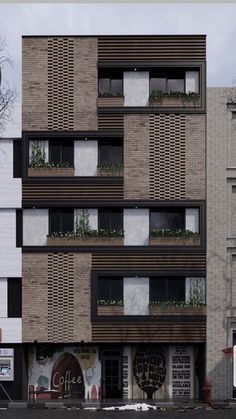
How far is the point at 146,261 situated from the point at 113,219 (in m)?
2.76

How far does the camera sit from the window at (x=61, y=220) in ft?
157

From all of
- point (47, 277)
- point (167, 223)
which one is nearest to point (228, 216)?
point (167, 223)

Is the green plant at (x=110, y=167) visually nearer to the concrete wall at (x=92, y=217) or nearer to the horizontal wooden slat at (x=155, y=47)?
the concrete wall at (x=92, y=217)

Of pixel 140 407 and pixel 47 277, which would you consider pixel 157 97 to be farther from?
pixel 140 407

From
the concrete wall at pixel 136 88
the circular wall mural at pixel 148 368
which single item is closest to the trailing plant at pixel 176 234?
the circular wall mural at pixel 148 368

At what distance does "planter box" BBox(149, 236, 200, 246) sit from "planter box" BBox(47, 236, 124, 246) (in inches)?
67.3

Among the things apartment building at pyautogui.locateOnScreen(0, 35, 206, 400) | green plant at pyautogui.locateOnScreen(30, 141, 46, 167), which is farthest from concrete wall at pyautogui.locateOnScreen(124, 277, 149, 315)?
green plant at pyautogui.locateOnScreen(30, 141, 46, 167)

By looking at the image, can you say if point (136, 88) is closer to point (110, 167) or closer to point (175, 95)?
point (175, 95)

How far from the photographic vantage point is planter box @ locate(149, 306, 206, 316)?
46.9 meters

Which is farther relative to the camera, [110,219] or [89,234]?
[110,219]

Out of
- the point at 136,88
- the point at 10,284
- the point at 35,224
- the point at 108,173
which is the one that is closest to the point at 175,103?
the point at 136,88

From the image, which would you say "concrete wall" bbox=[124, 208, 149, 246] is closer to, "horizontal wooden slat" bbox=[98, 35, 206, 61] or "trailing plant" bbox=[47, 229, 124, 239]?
"trailing plant" bbox=[47, 229, 124, 239]

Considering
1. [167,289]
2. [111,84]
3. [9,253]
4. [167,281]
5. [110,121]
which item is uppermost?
[111,84]

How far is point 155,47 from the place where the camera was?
157 feet
